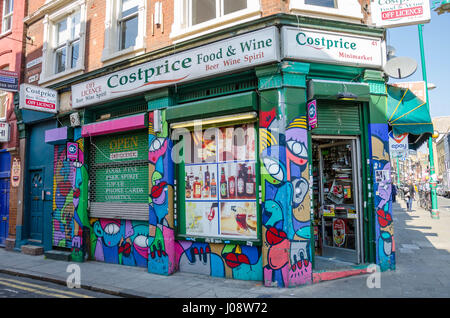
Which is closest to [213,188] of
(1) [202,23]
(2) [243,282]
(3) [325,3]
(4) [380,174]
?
(2) [243,282]

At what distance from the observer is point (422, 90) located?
8.68 metres

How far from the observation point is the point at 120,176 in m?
8.73

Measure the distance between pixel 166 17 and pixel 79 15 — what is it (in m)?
4.04

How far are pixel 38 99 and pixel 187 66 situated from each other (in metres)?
5.18

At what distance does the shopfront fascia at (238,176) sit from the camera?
6.07 metres

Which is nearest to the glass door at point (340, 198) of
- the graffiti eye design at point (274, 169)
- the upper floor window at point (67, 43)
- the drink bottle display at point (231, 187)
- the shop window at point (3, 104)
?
the graffiti eye design at point (274, 169)

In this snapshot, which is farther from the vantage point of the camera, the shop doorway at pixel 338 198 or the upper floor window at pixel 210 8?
the upper floor window at pixel 210 8

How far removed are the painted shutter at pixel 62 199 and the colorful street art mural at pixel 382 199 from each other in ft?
26.5

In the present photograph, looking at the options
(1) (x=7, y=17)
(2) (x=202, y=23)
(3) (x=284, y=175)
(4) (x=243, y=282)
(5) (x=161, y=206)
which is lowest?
(4) (x=243, y=282)

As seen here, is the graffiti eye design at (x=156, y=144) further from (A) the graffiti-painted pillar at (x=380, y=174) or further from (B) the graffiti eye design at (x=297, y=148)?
(A) the graffiti-painted pillar at (x=380, y=174)

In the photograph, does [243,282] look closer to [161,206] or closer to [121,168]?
[161,206]

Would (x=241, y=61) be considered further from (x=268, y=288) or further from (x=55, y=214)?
(x=55, y=214)

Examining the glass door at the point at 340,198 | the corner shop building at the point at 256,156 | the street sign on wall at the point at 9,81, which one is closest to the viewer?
the corner shop building at the point at 256,156

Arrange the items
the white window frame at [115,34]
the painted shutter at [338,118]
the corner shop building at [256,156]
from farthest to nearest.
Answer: the white window frame at [115,34] → the painted shutter at [338,118] → the corner shop building at [256,156]
